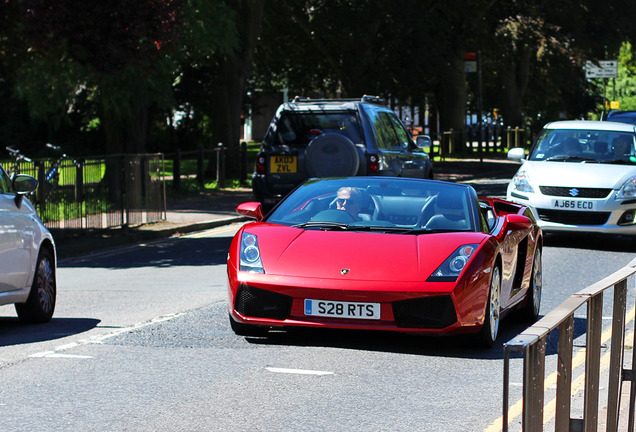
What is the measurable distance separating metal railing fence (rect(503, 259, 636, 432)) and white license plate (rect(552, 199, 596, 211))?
10.9 meters

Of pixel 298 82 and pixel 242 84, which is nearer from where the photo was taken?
pixel 242 84

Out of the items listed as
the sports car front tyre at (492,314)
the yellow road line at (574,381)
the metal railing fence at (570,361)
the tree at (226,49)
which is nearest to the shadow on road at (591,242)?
the sports car front tyre at (492,314)

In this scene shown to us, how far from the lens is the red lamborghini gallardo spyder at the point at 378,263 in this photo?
312 inches

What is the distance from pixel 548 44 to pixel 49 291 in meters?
39.4

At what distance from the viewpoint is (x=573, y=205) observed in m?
16.0

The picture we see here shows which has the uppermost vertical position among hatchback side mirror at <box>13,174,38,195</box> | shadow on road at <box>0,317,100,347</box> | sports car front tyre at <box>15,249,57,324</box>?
hatchback side mirror at <box>13,174,38,195</box>

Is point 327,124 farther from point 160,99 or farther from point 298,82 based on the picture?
point 298,82

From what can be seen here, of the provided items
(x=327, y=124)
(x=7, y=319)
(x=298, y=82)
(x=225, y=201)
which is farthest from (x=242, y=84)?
(x=7, y=319)

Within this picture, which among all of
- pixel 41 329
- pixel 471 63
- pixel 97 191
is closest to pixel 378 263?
pixel 41 329

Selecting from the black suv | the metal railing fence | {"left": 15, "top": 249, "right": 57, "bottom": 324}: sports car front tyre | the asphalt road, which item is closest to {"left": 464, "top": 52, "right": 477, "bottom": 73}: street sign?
the black suv

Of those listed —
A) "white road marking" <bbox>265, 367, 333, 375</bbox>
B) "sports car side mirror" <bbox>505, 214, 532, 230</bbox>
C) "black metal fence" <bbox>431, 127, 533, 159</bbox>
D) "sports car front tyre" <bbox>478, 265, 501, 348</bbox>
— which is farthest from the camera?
"black metal fence" <bbox>431, 127, 533, 159</bbox>

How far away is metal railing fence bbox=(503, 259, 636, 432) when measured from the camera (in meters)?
3.21

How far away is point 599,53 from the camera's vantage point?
152 feet

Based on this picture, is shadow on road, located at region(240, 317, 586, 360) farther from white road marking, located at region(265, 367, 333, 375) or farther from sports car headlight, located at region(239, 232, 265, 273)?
white road marking, located at region(265, 367, 333, 375)
